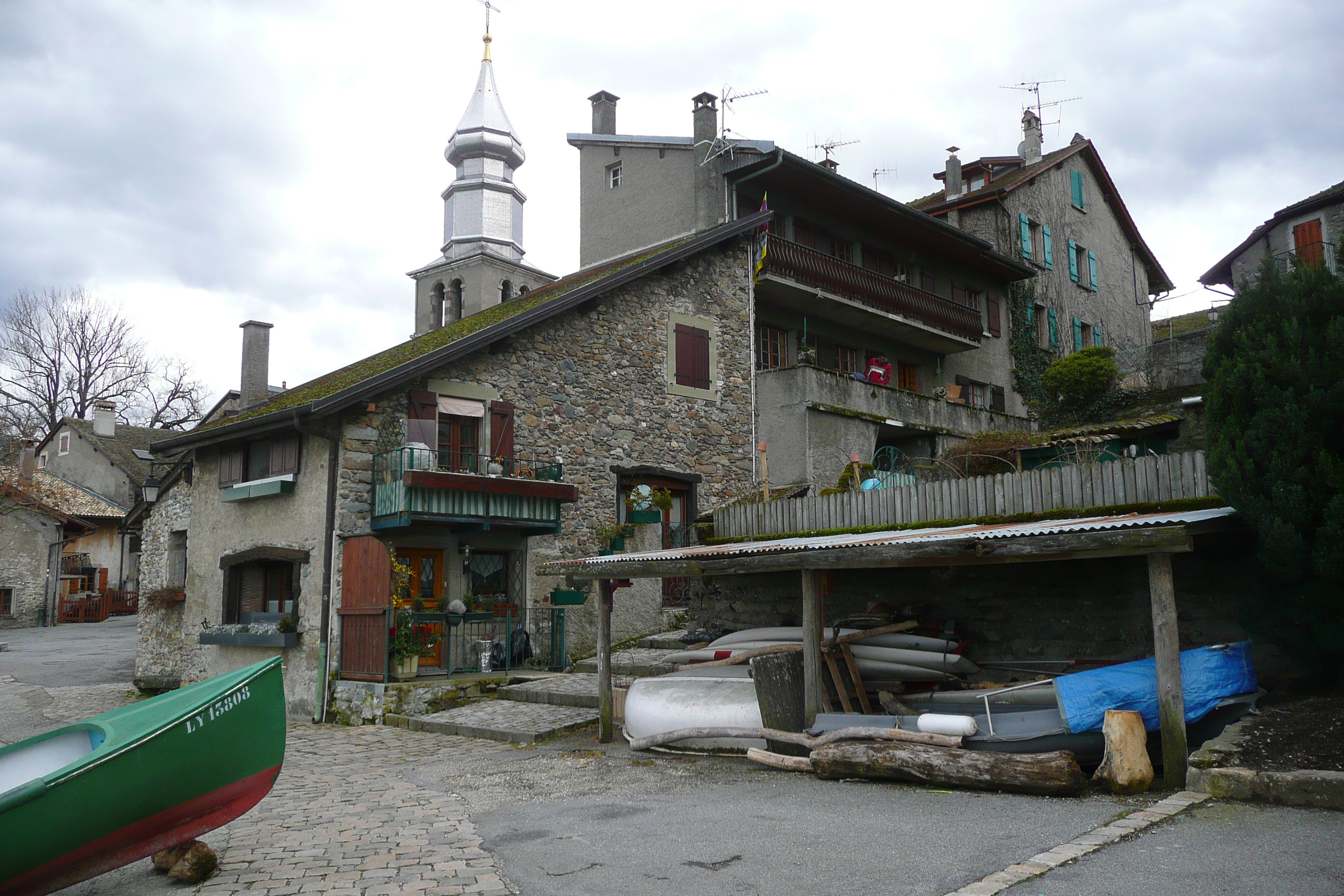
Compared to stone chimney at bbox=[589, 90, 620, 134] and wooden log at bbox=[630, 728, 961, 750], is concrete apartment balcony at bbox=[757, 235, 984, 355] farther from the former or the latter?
wooden log at bbox=[630, 728, 961, 750]

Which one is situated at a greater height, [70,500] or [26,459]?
[26,459]

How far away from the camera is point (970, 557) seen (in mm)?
7855

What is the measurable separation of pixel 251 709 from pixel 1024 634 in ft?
23.5

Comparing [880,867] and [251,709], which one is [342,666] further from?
[880,867]

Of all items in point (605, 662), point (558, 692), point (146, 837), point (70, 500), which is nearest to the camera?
point (146, 837)

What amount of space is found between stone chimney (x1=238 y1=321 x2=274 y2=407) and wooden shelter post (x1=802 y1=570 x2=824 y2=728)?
47.9 ft

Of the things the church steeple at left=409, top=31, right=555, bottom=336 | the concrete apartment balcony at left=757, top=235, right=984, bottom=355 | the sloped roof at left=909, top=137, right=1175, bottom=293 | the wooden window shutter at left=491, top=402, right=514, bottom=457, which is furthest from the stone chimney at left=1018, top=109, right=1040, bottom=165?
the wooden window shutter at left=491, top=402, right=514, bottom=457

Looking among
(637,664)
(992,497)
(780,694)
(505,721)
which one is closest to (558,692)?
(637,664)

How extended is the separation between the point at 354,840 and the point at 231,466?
11.3 metres

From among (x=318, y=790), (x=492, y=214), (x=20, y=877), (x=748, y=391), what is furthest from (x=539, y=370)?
(x=492, y=214)

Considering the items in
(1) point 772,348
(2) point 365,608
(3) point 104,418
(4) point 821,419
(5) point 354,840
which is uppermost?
(3) point 104,418

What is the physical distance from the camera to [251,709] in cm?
622

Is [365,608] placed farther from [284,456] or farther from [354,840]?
[354,840]

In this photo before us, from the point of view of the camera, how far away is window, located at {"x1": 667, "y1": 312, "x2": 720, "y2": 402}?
18672 millimetres
